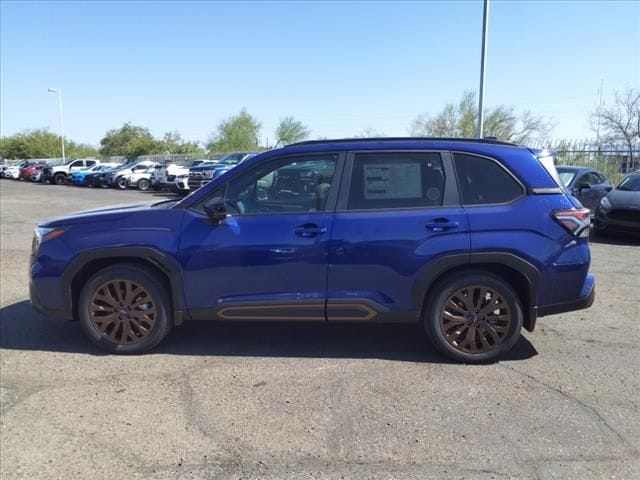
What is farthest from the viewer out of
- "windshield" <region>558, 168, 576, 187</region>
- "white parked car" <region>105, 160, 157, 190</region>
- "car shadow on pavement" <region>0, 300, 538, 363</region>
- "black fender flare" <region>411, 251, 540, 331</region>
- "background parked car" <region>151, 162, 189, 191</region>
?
"white parked car" <region>105, 160, 157, 190</region>

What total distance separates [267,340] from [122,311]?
1297 millimetres

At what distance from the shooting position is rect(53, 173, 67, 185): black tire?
38.9 metres

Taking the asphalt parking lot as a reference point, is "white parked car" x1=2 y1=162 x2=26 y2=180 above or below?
above

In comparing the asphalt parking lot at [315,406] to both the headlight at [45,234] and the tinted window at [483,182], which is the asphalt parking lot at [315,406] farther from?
the tinted window at [483,182]

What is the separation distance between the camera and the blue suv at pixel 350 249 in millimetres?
4281

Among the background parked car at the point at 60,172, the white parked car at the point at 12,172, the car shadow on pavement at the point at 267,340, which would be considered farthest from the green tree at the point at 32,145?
the car shadow on pavement at the point at 267,340

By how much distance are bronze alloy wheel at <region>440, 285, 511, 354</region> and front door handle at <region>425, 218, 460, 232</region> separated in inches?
21.2

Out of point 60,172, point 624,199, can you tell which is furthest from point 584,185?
point 60,172

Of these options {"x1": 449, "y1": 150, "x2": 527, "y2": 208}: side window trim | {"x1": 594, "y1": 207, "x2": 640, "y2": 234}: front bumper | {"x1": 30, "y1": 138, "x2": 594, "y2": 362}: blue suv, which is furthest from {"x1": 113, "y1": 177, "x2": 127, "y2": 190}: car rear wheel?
{"x1": 449, "y1": 150, "x2": 527, "y2": 208}: side window trim

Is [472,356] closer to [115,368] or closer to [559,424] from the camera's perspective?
[559,424]

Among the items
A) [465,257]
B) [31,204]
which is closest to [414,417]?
[465,257]

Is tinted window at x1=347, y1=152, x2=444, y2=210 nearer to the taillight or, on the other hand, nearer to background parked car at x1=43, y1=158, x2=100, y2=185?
the taillight

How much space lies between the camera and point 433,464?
2.98 meters

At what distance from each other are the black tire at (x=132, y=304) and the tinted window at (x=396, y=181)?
5.82ft
